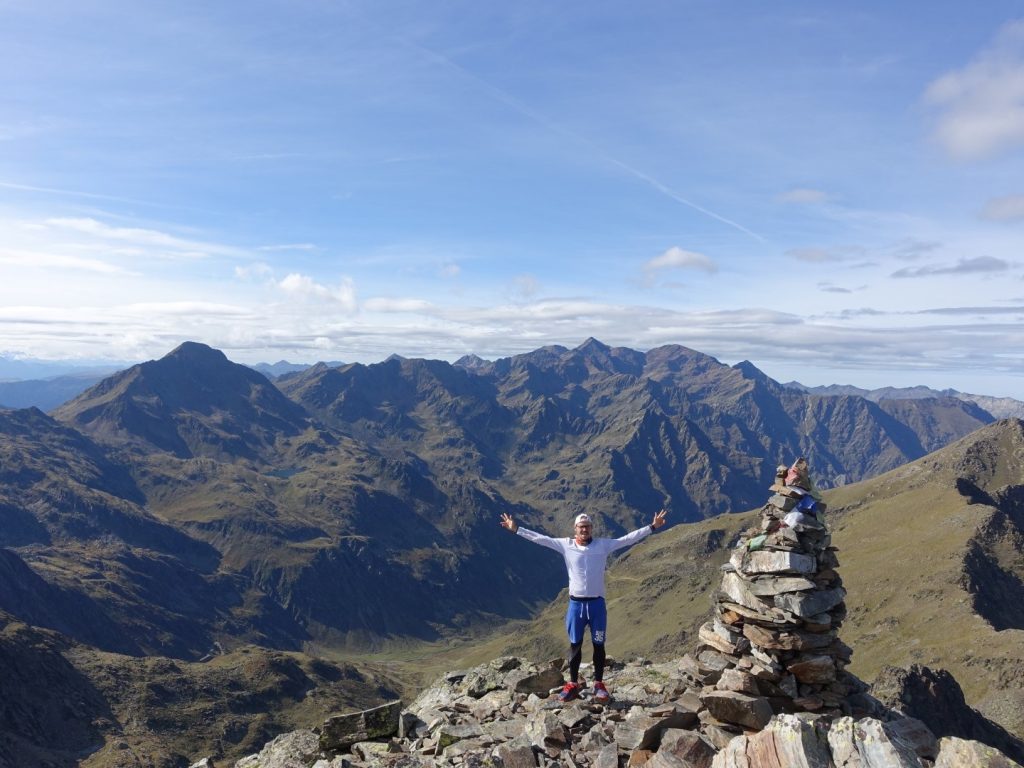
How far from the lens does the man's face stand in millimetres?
22600

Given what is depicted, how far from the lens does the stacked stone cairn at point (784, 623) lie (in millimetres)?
21000

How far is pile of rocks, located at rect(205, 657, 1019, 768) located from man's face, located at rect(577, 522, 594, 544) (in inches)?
212

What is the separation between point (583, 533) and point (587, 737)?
20.1ft

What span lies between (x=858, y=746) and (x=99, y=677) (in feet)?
708

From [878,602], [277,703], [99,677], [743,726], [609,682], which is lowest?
[277,703]

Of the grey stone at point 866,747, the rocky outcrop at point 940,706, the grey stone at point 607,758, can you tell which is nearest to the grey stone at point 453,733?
the grey stone at point 607,758

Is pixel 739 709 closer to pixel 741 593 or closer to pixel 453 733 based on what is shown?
pixel 741 593

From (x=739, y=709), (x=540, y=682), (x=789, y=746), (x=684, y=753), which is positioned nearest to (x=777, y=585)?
(x=739, y=709)

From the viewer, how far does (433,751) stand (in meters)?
22.8

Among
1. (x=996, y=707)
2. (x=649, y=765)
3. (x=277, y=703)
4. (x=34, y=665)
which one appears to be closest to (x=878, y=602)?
(x=996, y=707)

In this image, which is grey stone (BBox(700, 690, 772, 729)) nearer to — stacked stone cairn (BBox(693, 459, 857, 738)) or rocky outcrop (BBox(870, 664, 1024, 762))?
stacked stone cairn (BBox(693, 459, 857, 738))

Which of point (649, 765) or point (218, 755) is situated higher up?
point (649, 765)

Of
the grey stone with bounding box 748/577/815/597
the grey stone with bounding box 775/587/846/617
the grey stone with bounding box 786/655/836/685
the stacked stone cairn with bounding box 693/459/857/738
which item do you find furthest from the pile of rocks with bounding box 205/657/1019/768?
the grey stone with bounding box 748/577/815/597

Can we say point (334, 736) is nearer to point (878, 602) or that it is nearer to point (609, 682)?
point (609, 682)
